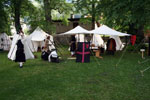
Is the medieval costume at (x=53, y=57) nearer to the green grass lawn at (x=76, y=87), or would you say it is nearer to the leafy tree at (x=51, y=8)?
the green grass lawn at (x=76, y=87)

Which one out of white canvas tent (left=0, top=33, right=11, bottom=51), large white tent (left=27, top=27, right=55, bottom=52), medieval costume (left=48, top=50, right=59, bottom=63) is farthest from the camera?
white canvas tent (left=0, top=33, right=11, bottom=51)

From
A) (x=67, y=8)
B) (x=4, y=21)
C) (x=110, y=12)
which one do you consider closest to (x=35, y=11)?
(x=4, y=21)

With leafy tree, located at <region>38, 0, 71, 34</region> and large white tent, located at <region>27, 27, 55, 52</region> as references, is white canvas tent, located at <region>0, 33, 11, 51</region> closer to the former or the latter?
large white tent, located at <region>27, 27, 55, 52</region>

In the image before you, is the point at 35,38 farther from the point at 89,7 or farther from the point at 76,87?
the point at 76,87

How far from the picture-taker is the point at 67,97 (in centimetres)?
415

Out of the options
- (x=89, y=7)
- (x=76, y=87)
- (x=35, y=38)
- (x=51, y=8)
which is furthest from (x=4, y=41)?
(x=76, y=87)

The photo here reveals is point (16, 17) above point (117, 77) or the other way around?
above

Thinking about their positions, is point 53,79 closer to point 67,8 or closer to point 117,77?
point 117,77

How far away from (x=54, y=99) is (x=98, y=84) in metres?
1.73

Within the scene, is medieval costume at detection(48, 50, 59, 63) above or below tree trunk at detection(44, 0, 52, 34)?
below

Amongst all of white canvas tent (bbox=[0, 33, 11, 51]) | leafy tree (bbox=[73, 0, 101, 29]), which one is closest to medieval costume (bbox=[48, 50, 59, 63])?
leafy tree (bbox=[73, 0, 101, 29])

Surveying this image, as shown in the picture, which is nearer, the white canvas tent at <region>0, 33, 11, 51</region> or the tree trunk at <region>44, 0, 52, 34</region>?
the white canvas tent at <region>0, 33, 11, 51</region>

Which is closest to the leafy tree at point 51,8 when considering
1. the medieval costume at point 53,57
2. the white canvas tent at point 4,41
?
the white canvas tent at point 4,41

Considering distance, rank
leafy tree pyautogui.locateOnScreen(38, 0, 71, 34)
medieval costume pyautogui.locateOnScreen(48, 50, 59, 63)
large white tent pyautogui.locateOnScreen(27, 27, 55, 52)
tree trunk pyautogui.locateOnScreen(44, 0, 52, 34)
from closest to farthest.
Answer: medieval costume pyautogui.locateOnScreen(48, 50, 59, 63) < large white tent pyautogui.locateOnScreen(27, 27, 55, 52) < tree trunk pyautogui.locateOnScreen(44, 0, 52, 34) < leafy tree pyautogui.locateOnScreen(38, 0, 71, 34)
